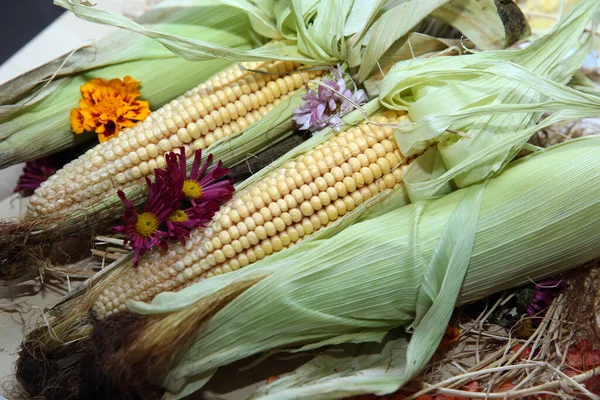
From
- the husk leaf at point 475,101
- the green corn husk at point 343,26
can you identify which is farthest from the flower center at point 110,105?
the husk leaf at point 475,101

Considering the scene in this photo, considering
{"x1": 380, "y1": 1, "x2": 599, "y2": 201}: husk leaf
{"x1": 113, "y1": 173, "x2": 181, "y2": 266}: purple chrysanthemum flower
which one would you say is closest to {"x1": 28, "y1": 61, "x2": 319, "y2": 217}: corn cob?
{"x1": 113, "y1": 173, "x2": 181, "y2": 266}: purple chrysanthemum flower

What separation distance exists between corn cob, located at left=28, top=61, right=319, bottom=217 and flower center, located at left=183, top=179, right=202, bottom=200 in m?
0.14

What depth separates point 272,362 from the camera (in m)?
1.42

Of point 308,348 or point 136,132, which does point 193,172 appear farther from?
point 308,348

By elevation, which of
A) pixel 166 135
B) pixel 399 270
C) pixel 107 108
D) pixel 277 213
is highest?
pixel 107 108

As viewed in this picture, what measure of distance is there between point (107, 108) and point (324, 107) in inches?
22.4

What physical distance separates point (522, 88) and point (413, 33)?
0.31m

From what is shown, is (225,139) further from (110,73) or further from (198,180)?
(110,73)

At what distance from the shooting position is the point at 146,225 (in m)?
1.34

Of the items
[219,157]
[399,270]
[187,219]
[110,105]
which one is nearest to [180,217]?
[187,219]

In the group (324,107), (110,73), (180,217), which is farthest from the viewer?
(110,73)

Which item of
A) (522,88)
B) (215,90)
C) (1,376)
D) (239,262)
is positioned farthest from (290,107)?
(1,376)

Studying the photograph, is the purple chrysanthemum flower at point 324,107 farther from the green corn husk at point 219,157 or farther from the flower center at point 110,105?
the flower center at point 110,105

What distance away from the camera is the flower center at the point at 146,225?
1342mm
